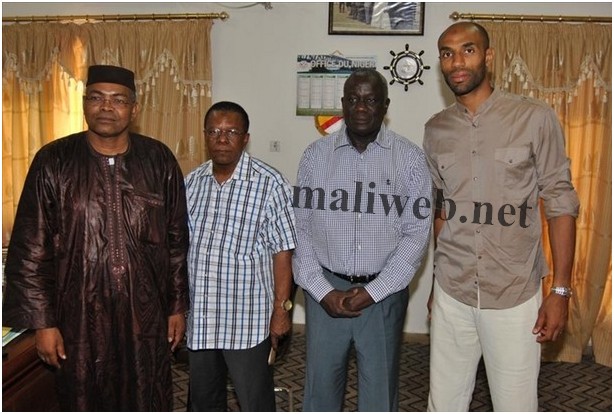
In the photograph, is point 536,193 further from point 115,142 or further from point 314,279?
point 115,142

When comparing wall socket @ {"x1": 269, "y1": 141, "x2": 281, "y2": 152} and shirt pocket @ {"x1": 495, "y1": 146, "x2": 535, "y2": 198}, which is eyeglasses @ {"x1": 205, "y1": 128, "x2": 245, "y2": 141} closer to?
shirt pocket @ {"x1": 495, "y1": 146, "x2": 535, "y2": 198}

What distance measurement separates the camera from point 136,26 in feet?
13.3

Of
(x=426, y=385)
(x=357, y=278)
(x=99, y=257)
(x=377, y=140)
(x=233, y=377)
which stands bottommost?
(x=426, y=385)

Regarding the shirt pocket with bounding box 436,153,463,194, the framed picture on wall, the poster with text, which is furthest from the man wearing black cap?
the framed picture on wall

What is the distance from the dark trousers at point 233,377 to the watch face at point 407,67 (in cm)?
221

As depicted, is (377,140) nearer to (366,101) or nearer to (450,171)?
(366,101)

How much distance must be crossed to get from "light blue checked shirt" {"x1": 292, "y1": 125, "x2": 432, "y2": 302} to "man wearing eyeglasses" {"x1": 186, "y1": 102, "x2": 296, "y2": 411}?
13 centimetres

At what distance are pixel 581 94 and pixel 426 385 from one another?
1948 mm

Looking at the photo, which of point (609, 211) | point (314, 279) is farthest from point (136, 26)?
point (609, 211)

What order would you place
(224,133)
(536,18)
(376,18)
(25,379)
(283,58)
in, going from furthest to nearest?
1. (283,58)
2. (376,18)
3. (536,18)
4. (224,133)
5. (25,379)

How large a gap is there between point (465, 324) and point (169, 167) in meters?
1.17

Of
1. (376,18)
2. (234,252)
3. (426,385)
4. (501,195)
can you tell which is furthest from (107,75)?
(426,385)

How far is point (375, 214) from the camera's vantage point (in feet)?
7.56

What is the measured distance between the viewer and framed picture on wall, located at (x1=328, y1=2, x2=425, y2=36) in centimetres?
394
